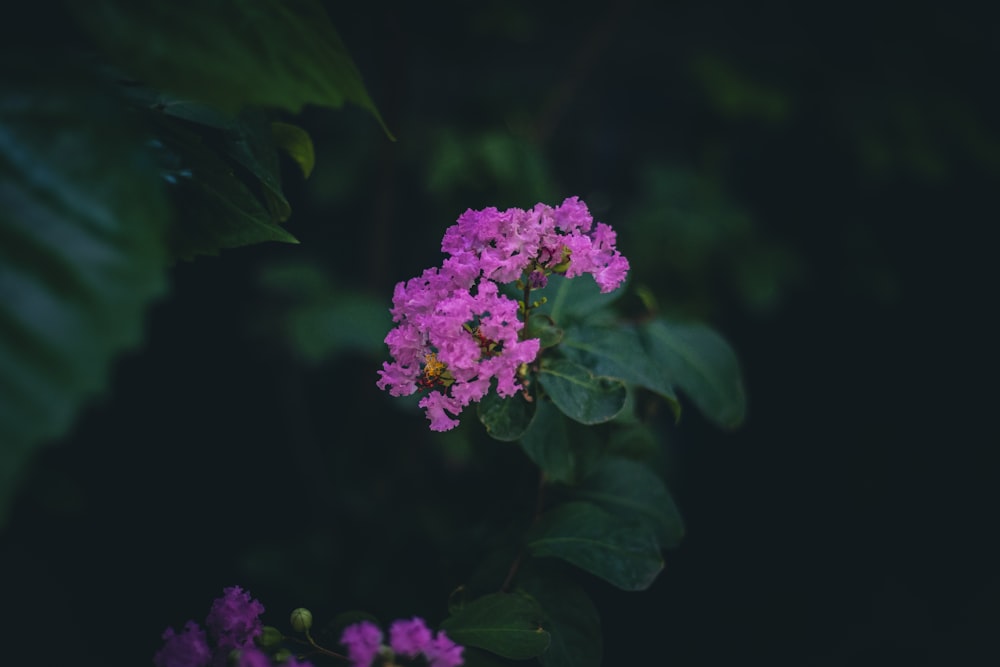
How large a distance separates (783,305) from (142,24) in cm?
311

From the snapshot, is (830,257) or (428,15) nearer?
(428,15)

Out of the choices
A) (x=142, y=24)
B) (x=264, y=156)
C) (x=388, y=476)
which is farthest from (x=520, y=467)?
(x=388, y=476)

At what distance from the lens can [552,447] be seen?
2.40ft

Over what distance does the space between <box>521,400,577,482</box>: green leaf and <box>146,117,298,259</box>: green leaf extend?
0.30 meters

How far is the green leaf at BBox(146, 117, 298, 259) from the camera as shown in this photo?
0.57 meters

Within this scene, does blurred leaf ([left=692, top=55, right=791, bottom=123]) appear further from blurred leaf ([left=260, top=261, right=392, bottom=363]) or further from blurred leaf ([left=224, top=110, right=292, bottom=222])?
blurred leaf ([left=224, top=110, right=292, bottom=222])

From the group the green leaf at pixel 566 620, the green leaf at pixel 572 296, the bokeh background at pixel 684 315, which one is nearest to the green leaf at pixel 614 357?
the green leaf at pixel 572 296

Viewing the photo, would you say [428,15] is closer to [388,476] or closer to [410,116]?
[410,116]

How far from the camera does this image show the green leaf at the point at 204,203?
568mm

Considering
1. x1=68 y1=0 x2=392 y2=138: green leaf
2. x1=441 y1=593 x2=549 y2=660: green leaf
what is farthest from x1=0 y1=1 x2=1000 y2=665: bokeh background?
x1=68 y1=0 x2=392 y2=138: green leaf

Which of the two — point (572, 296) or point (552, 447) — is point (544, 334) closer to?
point (552, 447)

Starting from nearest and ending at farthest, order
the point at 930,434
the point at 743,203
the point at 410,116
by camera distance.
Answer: the point at 410,116 < the point at 743,203 < the point at 930,434

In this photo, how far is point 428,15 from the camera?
103 inches

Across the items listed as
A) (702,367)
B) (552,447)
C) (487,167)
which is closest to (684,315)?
(487,167)
